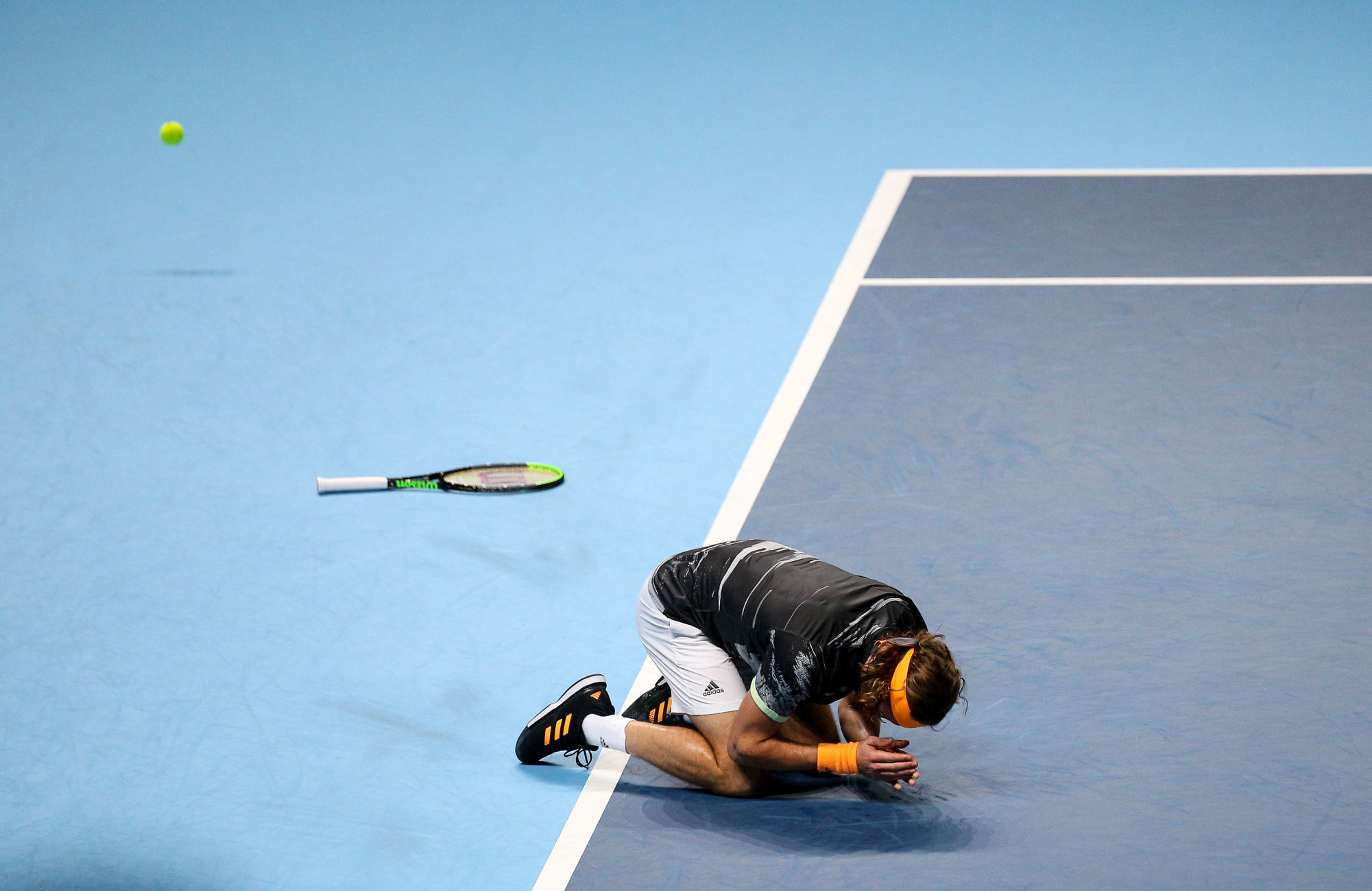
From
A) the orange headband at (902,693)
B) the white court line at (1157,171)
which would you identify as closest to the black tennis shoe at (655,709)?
the orange headband at (902,693)

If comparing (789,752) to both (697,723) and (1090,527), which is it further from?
(1090,527)

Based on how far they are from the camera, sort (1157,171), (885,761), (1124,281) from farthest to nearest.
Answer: (1157,171) < (1124,281) < (885,761)

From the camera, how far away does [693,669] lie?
459 centimetres

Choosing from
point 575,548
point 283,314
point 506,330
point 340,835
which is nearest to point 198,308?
point 283,314

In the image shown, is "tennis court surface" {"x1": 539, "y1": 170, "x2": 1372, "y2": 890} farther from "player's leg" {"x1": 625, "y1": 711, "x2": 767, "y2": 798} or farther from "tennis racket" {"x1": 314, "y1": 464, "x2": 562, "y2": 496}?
"tennis racket" {"x1": 314, "y1": 464, "x2": 562, "y2": 496}

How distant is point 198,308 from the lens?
8.06m

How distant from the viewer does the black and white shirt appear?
4059mm

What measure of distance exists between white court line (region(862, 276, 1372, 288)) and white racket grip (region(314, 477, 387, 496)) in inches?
121

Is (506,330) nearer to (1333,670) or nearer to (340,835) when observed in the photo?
(340,835)

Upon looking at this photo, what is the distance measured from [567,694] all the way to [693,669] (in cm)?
45

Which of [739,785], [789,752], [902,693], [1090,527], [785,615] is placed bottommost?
[1090,527]

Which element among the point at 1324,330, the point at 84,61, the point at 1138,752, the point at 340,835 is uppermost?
the point at 84,61

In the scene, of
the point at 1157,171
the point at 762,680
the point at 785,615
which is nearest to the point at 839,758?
the point at 762,680

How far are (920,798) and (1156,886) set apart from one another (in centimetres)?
75
